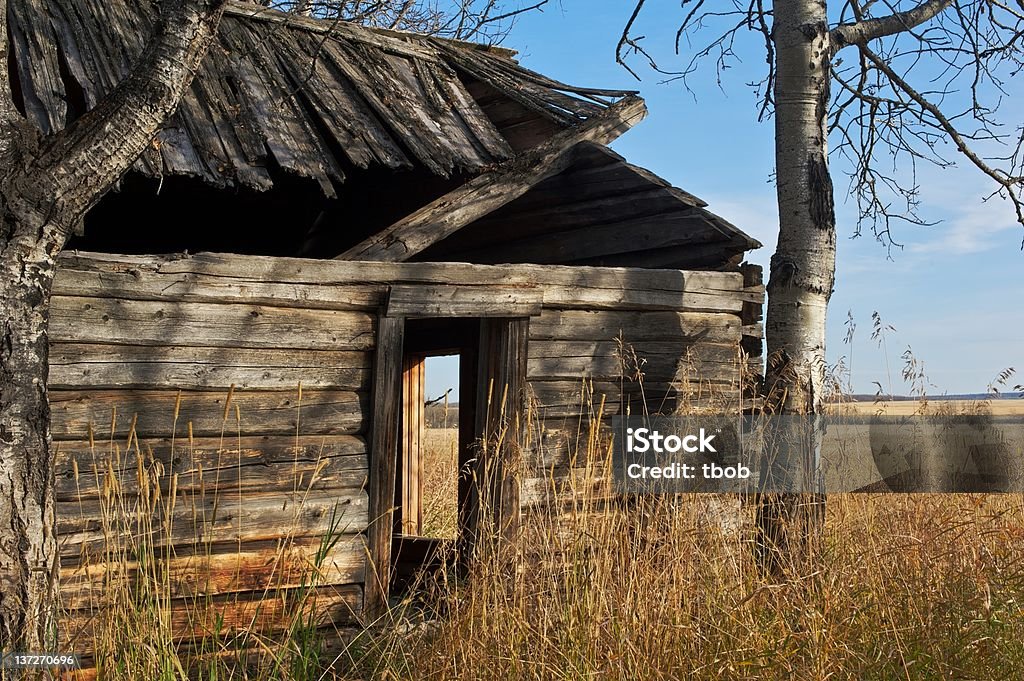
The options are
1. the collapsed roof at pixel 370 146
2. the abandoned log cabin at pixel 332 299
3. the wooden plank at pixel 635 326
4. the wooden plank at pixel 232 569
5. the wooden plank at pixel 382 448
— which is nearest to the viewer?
the wooden plank at pixel 232 569

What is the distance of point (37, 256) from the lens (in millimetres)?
3836

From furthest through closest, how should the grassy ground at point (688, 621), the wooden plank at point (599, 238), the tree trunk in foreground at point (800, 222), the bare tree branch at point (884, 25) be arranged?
the bare tree branch at point (884, 25)
the wooden plank at point (599, 238)
the tree trunk in foreground at point (800, 222)
the grassy ground at point (688, 621)

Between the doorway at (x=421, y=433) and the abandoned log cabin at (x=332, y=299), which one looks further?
the doorway at (x=421, y=433)

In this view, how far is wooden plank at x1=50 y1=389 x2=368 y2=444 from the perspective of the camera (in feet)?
15.1

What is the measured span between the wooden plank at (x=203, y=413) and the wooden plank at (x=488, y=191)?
0.88 m

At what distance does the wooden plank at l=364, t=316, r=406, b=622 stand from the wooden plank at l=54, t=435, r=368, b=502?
0.09m

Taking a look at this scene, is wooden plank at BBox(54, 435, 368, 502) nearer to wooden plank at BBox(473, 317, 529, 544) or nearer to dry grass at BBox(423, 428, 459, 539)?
wooden plank at BBox(473, 317, 529, 544)

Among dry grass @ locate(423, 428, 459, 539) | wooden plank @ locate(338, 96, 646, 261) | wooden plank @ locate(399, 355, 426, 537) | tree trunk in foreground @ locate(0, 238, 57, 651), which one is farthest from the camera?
dry grass @ locate(423, 428, 459, 539)

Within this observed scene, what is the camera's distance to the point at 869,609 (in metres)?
3.95

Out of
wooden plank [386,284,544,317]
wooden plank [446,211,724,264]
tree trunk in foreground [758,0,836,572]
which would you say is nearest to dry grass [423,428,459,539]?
wooden plank [446,211,724,264]

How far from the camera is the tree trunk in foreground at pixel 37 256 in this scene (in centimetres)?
367

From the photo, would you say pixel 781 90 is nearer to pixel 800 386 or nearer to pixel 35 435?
pixel 800 386

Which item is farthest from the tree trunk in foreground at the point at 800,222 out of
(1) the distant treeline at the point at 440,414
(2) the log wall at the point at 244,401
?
(1) the distant treeline at the point at 440,414

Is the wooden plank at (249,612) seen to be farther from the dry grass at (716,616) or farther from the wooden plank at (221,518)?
the dry grass at (716,616)
